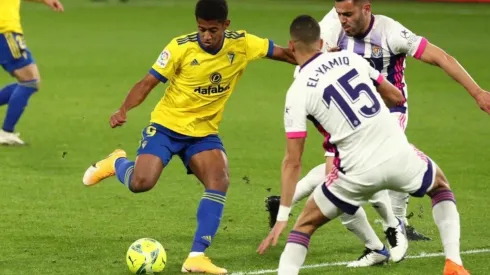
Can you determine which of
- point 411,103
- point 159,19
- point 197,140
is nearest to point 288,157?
point 197,140

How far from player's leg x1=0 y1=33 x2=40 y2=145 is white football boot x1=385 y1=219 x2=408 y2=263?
5869mm

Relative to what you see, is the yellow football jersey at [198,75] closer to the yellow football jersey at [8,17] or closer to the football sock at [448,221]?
the football sock at [448,221]

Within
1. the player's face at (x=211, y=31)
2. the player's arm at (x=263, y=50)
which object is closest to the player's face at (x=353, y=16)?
the player's arm at (x=263, y=50)

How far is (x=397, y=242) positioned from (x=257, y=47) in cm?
168

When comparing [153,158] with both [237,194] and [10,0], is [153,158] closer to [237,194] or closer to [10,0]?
[237,194]

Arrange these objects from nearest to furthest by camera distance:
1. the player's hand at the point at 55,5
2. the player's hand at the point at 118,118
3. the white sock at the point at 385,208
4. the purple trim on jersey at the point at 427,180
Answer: the purple trim on jersey at the point at 427,180, the player's hand at the point at 118,118, the white sock at the point at 385,208, the player's hand at the point at 55,5

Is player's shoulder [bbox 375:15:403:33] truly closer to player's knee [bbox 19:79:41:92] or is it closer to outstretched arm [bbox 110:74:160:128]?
outstretched arm [bbox 110:74:160:128]

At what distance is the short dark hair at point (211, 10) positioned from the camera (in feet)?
25.0

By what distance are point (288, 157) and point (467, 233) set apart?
2639 mm

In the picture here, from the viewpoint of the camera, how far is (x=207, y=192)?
25.8ft

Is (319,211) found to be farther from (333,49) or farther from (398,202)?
(398,202)

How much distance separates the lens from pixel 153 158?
8.05 metres

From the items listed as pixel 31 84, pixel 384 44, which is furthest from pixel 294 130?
pixel 31 84

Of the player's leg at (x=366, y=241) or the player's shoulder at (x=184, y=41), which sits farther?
the player's shoulder at (x=184, y=41)
